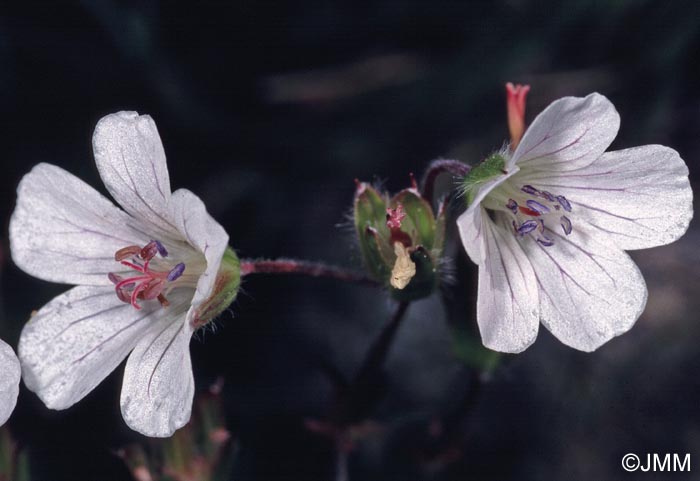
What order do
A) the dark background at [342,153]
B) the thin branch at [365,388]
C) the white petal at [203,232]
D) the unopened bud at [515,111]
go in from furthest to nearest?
1. the dark background at [342,153]
2. the thin branch at [365,388]
3. the unopened bud at [515,111]
4. the white petal at [203,232]

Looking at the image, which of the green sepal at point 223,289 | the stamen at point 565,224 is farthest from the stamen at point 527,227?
the green sepal at point 223,289

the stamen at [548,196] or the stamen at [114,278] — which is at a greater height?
the stamen at [114,278]

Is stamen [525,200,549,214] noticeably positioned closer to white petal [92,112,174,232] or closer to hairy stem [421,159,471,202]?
hairy stem [421,159,471,202]

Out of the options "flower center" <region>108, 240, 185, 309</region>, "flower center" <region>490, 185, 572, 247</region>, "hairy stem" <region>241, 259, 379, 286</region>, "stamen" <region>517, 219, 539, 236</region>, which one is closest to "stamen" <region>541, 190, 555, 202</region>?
"flower center" <region>490, 185, 572, 247</region>

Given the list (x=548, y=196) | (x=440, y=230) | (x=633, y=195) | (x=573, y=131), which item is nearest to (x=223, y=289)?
(x=440, y=230)

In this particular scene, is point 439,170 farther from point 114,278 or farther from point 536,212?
point 114,278

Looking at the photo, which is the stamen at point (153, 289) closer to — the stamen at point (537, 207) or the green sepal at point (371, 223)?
the green sepal at point (371, 223)
